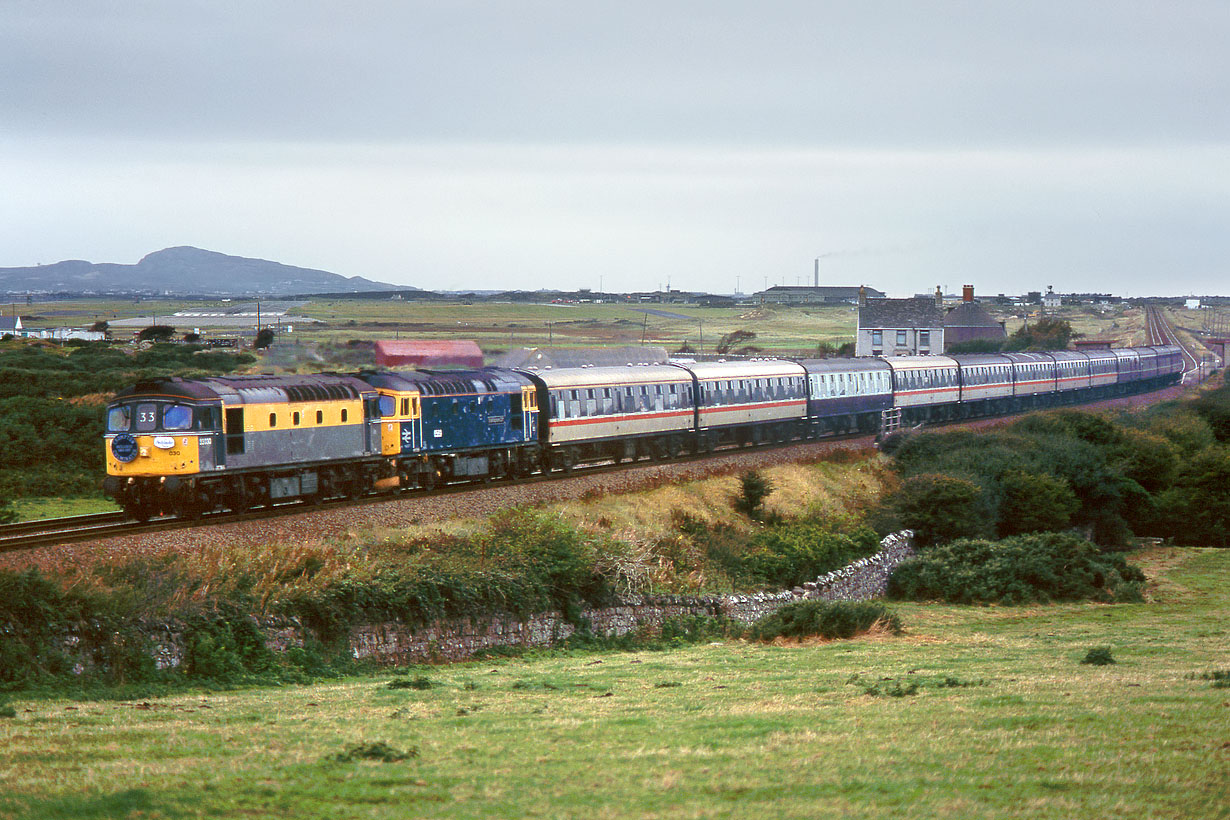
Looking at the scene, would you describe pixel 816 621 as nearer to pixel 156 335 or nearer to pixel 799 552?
pixel 799 552

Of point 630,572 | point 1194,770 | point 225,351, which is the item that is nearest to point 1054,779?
point 1194,770

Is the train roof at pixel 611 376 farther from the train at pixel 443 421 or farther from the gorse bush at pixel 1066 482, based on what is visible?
the gorse bush at pixel 1066 482

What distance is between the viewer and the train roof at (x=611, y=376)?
43.0 metres

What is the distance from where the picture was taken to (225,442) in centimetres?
2950

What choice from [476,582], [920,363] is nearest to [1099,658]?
[476,582]

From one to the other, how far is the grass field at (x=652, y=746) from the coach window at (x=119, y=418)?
1176 centimetres

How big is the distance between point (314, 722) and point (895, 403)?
181ft

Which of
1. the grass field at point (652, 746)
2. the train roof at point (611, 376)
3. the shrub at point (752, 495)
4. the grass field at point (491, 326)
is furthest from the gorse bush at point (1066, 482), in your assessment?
the grass field at point (491, 326)

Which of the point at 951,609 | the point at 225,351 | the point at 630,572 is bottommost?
the point at 951,609

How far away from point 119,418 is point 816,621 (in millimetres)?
17042

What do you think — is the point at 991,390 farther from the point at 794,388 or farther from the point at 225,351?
the point at 225,351

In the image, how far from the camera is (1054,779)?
12266 mm

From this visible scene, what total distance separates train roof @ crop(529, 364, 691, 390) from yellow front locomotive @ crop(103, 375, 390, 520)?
10.5 m

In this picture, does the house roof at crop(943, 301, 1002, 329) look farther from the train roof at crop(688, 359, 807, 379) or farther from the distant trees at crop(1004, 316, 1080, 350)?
the train roof at crop(688, 359, 807, 379)
